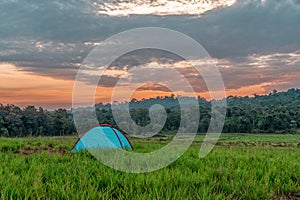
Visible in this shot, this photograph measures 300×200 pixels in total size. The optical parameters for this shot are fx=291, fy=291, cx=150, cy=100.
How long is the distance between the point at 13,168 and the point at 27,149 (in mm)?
4865

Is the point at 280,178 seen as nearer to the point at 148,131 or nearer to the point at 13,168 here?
the point at 13,168

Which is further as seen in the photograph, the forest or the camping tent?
the forest

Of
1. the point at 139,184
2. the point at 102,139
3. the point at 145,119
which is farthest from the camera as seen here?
the point at 145,119

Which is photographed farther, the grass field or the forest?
the forest

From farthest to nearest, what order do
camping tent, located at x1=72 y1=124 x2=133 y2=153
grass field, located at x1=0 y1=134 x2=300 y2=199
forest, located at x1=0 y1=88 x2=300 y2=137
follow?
forest, located at x1=0 y1=88 x2=300 y2=137
camping tent, located at x1=72 y1=124 x2=133 y2=153
grass field, located at x1=0 y1=134 x2=300 y2=199

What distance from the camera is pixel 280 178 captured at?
601 cm

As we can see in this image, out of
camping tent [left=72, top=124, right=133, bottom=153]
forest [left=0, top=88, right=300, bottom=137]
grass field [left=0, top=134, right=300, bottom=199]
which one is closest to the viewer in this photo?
grass field [left=0, top=134, right=300, bottom=199]

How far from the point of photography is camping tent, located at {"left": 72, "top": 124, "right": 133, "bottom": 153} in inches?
410

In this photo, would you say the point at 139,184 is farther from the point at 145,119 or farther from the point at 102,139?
the point at 145,119

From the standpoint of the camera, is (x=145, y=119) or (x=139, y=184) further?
(x=145, y=119)

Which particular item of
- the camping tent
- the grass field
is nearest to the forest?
the camping tent

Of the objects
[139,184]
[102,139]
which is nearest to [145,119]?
[102,139]

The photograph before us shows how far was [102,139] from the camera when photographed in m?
10.9

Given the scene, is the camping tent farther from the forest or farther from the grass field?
the forest
